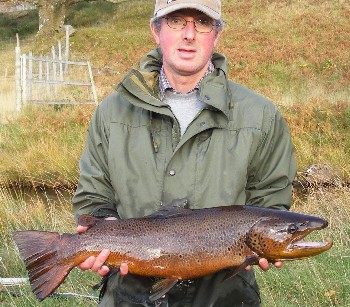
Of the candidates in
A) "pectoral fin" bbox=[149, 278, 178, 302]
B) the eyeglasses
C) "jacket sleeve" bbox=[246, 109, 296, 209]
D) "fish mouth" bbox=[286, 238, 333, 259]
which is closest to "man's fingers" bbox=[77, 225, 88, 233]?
"pectoral fin" bbox=[149, 278, 178, 302]

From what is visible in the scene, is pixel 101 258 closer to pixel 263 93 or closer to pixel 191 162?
pixel 191 162

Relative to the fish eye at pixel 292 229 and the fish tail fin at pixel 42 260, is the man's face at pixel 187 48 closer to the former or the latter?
the fish eye at pixel 292 229

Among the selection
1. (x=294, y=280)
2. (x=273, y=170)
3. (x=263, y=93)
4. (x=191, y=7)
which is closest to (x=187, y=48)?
(x=191, y=7)

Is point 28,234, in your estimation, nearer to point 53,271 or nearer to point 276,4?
point 53,271

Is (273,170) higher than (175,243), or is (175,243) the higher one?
(273,170)

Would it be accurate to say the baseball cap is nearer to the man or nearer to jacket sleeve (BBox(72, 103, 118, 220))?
the man

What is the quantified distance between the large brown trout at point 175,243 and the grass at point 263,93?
1843 millimetres

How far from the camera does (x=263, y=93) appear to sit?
15789 millimetres

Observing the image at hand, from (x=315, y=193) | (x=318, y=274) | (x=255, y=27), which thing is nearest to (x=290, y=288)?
(x=318, y=274)

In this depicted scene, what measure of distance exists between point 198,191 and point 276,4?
26066 mm

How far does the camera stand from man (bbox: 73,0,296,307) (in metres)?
2.87

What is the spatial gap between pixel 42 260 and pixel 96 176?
51cm

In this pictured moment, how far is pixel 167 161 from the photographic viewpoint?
2.89m

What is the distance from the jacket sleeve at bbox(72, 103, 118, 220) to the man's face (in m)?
0.46
